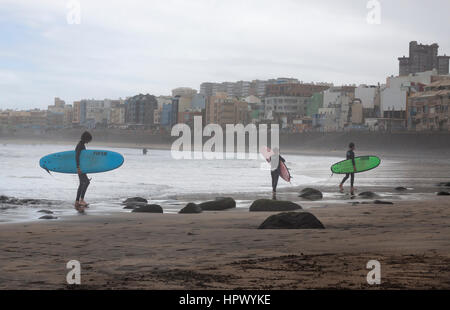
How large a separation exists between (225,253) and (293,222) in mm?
2331

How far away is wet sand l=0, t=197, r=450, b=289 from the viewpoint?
5.56 metres

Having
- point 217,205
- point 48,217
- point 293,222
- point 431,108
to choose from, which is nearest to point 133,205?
point 217,205

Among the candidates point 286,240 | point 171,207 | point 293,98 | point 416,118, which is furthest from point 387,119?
point 286,240

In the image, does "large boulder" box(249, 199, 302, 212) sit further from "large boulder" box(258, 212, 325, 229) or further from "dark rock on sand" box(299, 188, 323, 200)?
"dark rock on sand" box(299, 188, 323, 200)

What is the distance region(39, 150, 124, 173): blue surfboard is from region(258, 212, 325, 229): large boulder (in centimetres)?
777

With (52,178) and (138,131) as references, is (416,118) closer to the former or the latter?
(52,178)

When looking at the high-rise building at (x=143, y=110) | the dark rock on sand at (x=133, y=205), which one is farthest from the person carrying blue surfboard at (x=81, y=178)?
the high-rise building at (x=143, y=110)

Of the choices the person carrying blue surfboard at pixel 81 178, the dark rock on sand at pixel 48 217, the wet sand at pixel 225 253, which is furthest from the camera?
the person carrying blue surfboard at pixel 81 178

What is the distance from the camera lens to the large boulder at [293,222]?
9387mm

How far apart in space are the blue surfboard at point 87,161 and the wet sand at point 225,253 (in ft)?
17.5

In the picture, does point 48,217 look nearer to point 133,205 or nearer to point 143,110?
point 133,205

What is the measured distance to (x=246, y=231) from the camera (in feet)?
30.7

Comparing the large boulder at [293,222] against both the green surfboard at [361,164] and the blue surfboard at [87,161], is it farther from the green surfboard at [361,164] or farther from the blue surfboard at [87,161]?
the green surfboard at [361,164]
